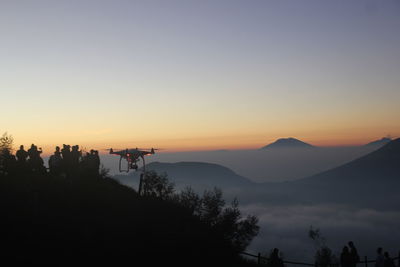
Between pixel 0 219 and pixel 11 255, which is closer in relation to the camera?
pixel 11 255

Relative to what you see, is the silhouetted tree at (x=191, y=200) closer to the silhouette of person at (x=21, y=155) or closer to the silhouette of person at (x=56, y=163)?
the silhouette of person at (x=56, y=163)

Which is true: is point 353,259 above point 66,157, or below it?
below

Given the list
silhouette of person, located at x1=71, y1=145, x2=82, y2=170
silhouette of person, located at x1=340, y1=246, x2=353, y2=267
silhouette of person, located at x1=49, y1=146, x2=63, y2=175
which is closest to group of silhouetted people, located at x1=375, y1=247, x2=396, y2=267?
silhouette of person, located at x1=340, y1=246, x2=353, y2=267

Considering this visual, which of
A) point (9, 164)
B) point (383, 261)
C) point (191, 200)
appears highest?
point (9, 164)

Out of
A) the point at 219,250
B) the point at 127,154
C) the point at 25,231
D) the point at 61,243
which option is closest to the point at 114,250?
the point at 61,243

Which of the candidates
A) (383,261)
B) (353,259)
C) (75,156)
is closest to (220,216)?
(75,156)

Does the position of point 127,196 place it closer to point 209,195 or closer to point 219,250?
point 219,250

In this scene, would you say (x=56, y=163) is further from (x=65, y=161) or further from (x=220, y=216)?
(x=220, y=216)
